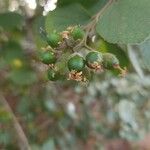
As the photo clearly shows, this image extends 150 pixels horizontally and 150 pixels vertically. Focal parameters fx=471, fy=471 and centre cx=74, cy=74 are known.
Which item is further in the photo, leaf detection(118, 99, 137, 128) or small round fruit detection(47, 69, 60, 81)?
leaf detection(118, 99, 137, 128)

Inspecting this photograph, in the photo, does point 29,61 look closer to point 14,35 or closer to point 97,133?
point 14,35

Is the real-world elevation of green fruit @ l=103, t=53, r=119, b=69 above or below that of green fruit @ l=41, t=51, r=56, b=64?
below

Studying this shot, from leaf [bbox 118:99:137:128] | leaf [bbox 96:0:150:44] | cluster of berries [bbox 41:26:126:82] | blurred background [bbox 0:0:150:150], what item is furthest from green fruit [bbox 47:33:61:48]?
leaf [bbox 118:99:137:128]

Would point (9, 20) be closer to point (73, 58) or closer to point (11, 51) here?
point (11, 51)

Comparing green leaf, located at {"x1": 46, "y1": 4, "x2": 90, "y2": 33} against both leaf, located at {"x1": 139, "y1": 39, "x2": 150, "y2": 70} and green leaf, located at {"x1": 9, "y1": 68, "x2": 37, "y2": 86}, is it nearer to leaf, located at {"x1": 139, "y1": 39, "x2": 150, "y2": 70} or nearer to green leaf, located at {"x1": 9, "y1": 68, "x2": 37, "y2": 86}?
leaf, located at {"x1": 139, "y1": 39, "x2": 150, "y2": 70}

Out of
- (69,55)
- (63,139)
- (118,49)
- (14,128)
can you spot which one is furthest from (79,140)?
(69,55)

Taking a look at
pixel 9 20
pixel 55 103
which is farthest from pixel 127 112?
pixel 9 20
